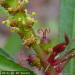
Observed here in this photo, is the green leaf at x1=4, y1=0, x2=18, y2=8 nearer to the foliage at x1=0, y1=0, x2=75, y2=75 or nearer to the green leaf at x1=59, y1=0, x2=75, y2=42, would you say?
the foliage at x1=0, y1=0, x2=75, y2=75

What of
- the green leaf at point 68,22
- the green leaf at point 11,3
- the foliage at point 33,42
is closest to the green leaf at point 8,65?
the foliage at point 33,42

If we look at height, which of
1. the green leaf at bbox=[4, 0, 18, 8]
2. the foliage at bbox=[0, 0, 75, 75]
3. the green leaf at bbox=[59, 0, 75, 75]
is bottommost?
the green leaf at bbox=[59, 0, 75, 75]

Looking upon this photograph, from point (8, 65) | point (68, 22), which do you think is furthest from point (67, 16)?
point (8, 65)

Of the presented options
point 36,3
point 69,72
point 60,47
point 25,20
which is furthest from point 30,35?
point 36,3

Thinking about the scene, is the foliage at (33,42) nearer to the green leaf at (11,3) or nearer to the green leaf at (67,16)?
the green leaf at (11,3)

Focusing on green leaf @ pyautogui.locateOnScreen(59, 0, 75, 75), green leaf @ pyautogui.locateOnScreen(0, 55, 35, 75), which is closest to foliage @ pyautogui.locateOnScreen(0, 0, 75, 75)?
green leaf @ pyautogui.locateOnScreen(0, 55, 35, 75)

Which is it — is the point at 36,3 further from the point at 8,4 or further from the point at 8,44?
the point at 8,4

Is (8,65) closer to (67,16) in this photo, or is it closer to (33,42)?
(33,42)

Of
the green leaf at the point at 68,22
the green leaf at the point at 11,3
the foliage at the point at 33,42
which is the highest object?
the green leaf at the point at 11,3
